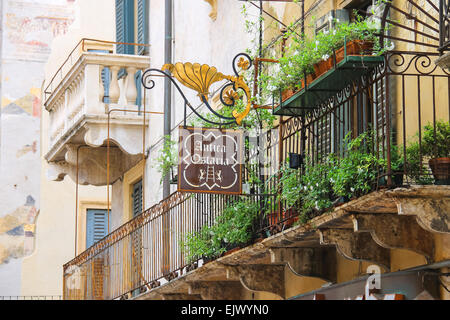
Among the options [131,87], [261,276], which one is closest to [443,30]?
[261,276]

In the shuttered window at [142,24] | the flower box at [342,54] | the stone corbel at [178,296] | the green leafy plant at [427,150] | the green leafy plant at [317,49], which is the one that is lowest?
the stone corbel at [178,296]

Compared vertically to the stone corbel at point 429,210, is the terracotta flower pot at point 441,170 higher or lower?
higher

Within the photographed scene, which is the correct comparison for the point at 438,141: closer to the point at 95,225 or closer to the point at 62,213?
the point at 95,225

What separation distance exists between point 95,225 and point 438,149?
60.9 feet

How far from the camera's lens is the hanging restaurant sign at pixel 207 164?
1146 centimetres

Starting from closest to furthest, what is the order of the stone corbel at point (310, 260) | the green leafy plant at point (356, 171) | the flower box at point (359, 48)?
the green leafy plant at point (356, 171) < the flower box at point (359, 48) < the stone corbel at point (310, 260)

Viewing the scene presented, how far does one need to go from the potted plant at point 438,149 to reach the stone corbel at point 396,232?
0.62 m

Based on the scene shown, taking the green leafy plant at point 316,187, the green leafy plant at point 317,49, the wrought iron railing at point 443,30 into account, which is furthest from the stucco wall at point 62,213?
the wrought iron railing at point 443,30

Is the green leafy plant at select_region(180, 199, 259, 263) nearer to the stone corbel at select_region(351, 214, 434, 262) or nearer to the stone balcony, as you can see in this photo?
the stone corbel at select_region(351, 214, 434, 262)

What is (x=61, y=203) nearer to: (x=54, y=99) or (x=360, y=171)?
(x=54, y=99)

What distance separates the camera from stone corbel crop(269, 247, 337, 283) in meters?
11.2

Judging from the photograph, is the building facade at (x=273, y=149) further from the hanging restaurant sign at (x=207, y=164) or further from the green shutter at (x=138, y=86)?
the hanging restaurant sign at (x=207, y=164)
